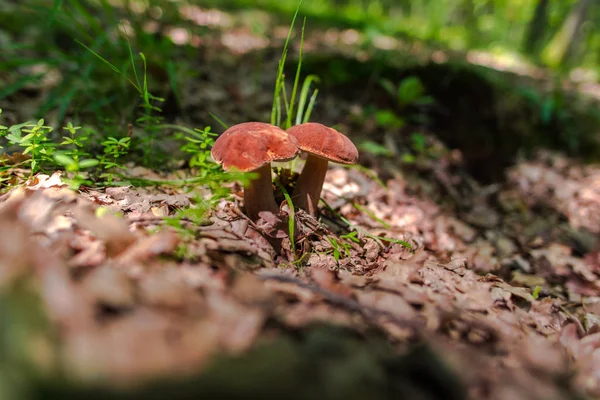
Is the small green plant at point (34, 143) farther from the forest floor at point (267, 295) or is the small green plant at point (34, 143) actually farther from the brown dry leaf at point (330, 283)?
the brown dry leaf at point (330, 283)

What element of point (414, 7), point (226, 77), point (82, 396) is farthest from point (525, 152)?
point (414, 7)

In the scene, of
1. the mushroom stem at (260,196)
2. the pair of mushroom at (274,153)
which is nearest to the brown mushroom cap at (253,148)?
the pair of mushroom at (274,153)

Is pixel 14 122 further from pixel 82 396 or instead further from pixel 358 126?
pixel 358 126

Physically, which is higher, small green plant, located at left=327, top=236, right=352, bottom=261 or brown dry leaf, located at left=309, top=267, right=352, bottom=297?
brown dry leaf, located at left=309, top=267, right=352, bottom=297

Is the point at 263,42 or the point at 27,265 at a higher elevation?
the point at 263,42

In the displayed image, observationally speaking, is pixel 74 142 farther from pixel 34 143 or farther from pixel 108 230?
pixel 108 230

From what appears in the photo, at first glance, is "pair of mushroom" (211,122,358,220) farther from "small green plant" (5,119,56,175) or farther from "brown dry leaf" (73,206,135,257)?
"small green plant" (5,119,56,175)

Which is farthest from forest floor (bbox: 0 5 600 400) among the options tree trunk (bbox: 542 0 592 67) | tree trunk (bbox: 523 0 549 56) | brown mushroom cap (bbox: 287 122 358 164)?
tree trunk (bbox: 542 0 592 67)

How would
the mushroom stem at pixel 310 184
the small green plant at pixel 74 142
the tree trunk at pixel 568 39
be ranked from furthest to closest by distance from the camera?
the tree trunk at pixel 568 39
the mushroom stem at pixel 310 184
the small green plant at pixel 74 142
